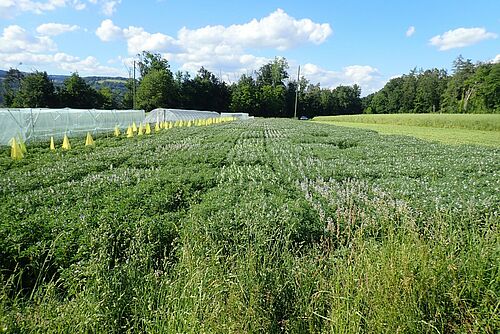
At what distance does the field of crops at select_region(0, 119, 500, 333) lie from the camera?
2.70m

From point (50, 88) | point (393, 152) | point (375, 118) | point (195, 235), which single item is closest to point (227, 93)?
point (375, 118)

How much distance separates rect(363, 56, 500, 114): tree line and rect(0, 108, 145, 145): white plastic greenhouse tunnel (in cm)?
6632

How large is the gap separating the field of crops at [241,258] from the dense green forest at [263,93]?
4805 centimetres

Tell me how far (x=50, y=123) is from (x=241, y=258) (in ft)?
63.0

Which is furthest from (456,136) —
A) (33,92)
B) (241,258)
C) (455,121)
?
(33,92)

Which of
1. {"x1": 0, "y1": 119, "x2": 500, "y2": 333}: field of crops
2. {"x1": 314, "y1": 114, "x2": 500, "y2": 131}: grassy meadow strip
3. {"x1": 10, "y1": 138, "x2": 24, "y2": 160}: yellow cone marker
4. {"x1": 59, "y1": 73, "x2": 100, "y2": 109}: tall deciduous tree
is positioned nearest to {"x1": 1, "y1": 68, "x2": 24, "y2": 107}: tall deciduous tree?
{"x1": 59, "y1": 73, "x2": 100, "y2": 109}: tall deciduous tree

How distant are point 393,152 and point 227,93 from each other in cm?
7000

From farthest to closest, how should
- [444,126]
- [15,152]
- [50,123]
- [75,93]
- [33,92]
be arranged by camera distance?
1. [75,93]
2. [33,92]
3. [444,126]
4. [50,123]
5. [15,152]

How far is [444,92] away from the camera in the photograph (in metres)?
81.0

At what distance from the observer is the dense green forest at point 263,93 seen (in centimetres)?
5000

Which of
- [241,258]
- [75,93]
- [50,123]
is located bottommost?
[241,258]

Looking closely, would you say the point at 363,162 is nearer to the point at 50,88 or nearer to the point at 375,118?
the point at 50,88

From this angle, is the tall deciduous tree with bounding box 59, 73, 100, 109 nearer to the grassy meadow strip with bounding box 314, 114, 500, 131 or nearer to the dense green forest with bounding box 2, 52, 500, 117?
the dense green forest with bounding box 2, 52, 500, 117

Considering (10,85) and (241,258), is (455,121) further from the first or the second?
(10,85)
